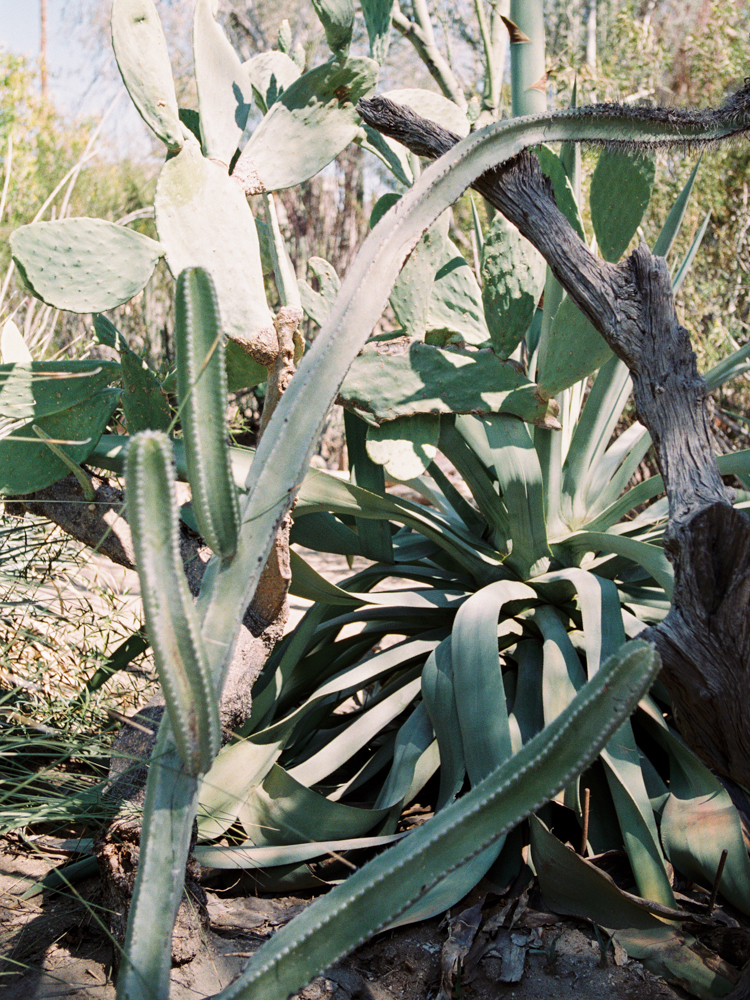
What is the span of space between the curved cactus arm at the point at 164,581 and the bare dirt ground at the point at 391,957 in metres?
0.51

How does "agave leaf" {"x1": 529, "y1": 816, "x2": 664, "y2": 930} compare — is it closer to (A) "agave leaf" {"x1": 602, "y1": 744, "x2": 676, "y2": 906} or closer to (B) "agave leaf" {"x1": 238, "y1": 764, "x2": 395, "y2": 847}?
(A) "agave leaf" {"x1": 602, "y1": 744, "x2": 676, "y2": 906}

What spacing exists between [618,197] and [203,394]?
3.69ft

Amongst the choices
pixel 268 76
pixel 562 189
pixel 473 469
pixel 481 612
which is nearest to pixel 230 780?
pixel 481 612

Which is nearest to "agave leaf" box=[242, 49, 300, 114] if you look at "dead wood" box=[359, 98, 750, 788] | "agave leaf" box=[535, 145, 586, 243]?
"dead wood" box=[359, 98, 750, 788]

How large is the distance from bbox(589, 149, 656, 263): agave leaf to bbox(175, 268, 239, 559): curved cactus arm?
0.99 meters

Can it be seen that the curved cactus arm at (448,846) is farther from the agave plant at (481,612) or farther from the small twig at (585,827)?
the small twig at (585,827)

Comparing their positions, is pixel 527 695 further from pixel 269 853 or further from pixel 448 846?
pixel 448 846

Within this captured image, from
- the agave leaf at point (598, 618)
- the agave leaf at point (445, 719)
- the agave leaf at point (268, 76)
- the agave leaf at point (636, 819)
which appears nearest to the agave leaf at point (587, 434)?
the agave leaf at point (598, 618)

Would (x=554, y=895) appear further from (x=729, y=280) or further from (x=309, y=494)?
(x=729, y=280)

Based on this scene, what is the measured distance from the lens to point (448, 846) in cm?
82

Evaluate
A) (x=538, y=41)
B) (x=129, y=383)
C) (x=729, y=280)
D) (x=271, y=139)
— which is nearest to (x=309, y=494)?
(x=129, y=383)

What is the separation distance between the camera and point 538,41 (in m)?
1.73

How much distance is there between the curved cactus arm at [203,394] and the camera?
2.77ft

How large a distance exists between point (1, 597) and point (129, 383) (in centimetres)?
50
